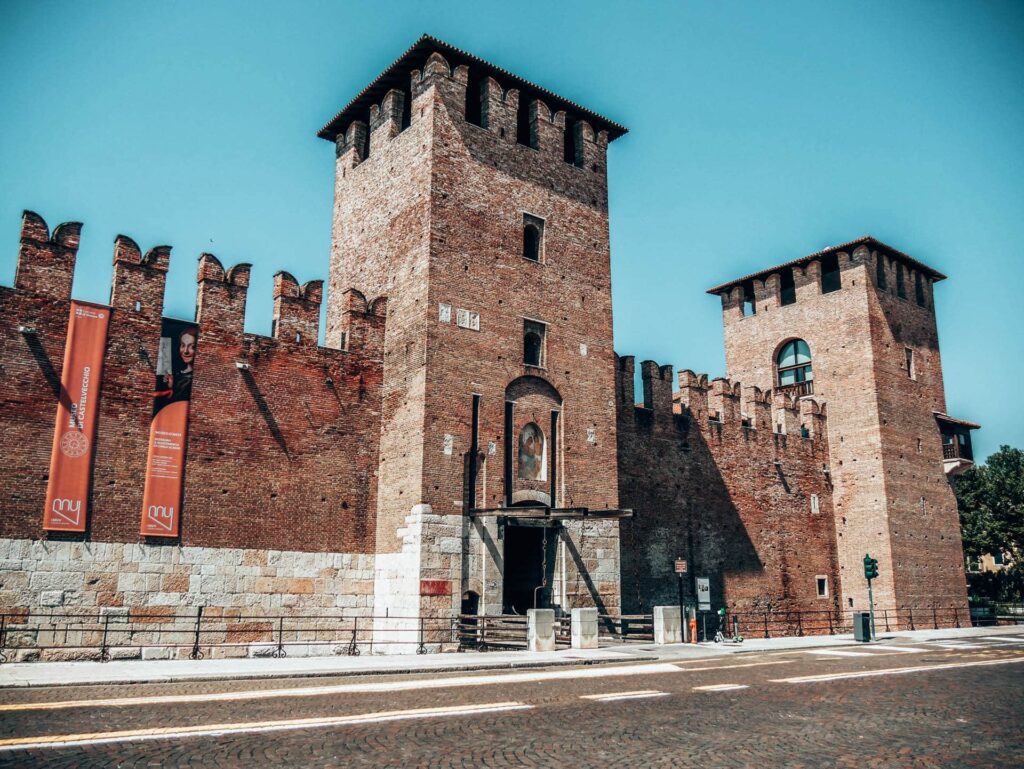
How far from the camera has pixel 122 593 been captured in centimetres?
1777

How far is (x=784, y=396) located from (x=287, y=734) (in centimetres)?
2835

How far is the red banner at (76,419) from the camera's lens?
683 inches

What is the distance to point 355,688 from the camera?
39.5 feet

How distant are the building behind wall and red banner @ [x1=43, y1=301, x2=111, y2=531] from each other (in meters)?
0.20

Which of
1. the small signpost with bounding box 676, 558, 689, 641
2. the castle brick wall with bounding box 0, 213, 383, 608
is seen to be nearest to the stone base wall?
the castle brick wall with bounding box 0, 213, 383, 608

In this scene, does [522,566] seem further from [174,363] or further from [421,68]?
[421,68]

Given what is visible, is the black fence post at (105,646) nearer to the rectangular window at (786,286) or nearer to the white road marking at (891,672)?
the white road marking at (891,672)

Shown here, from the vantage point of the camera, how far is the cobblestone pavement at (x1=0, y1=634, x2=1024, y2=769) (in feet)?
24.4

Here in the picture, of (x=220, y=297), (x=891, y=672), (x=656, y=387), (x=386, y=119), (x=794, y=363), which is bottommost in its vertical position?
(x=891, y=672)

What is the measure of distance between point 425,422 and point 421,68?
1028 centimetres

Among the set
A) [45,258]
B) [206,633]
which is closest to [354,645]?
[206,633]

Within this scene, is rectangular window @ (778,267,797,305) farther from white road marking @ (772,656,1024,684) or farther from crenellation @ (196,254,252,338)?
crenellation @ (196,254,252,338)

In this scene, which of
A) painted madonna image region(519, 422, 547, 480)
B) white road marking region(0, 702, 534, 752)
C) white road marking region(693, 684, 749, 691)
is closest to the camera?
white road marking region(0, 702, 534, 752)

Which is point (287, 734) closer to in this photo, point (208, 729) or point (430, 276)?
point (208, 729)
